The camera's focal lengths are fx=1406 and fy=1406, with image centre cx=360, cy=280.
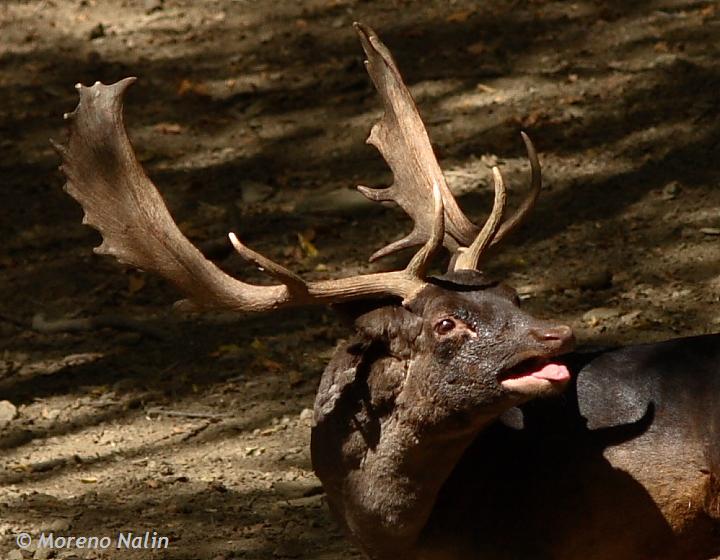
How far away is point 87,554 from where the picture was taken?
17.5 ft

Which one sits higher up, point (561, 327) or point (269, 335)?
point (561, 327)

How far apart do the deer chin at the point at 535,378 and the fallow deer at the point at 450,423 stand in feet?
0.20

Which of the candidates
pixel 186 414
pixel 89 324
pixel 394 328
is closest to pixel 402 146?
pixel 394 328

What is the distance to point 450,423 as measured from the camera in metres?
4.23

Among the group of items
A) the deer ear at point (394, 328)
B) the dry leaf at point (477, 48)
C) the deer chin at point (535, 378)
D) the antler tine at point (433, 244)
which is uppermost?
the antler tine at point (433, 244)

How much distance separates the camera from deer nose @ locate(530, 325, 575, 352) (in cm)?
407

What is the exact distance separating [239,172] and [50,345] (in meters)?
1.87

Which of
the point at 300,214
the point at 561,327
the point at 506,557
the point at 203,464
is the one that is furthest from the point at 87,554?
the point at 300,214

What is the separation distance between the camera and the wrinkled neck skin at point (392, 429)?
13.9 ft

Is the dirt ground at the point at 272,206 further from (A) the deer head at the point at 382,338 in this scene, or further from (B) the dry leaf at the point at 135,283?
(A) the deer head at the point at 382,338

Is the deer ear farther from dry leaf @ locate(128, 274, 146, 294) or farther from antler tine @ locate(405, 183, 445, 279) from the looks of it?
dry leaf @ locate(128, 274, 146, 294)

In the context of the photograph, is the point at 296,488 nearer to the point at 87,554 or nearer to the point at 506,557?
the point at 87,554

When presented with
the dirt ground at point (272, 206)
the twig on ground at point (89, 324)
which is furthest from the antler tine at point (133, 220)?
the twig on ground at point (89, 324)

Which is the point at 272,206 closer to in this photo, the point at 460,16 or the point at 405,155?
the point at 460,16
